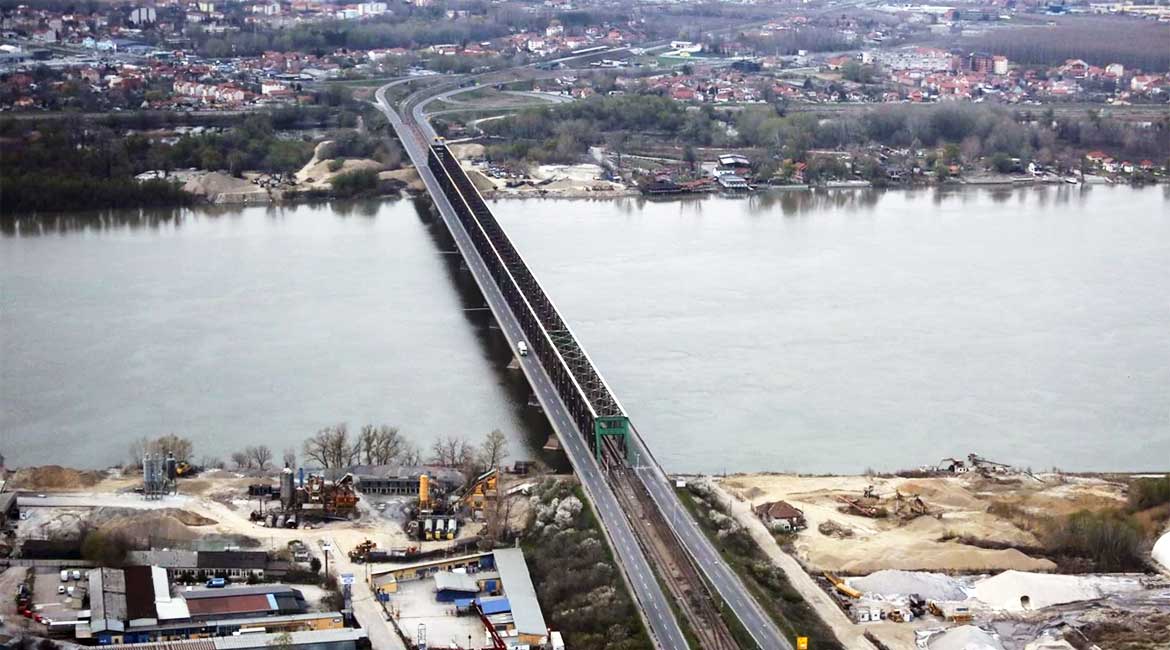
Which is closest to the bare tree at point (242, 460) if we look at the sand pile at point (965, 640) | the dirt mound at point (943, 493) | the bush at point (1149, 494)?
the dirt mound at point (943, 493)

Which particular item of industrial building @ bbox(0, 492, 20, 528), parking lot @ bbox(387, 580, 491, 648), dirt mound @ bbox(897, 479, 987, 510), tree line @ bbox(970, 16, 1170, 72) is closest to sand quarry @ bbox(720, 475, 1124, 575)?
dirt mound @ bbox(897, 479, 987, 510)

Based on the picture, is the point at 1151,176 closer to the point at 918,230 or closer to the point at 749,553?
the point at 918,230

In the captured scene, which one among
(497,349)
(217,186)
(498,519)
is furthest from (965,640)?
(217,186)

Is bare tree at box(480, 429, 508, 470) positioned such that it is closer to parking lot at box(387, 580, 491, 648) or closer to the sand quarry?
the sand quarry

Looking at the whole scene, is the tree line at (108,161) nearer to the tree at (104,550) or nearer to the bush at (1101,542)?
the tree at (104,550)

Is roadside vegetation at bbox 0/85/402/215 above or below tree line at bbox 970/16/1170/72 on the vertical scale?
below

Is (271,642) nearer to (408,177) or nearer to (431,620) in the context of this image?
(431,620)
